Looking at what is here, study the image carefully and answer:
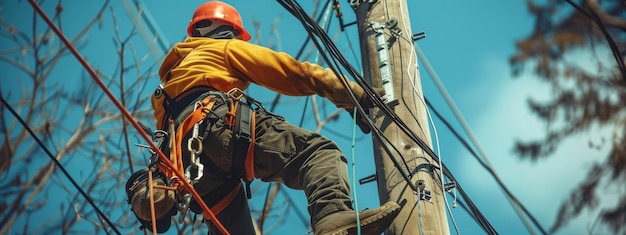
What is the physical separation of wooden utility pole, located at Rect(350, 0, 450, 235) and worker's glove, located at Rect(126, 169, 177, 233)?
0.93 m

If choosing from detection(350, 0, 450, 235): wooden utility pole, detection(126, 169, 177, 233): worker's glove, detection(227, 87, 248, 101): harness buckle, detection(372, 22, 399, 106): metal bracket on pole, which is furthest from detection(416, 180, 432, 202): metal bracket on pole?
detection(126, 169, 177, 233): worker's glove

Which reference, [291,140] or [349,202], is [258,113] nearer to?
[291,140]

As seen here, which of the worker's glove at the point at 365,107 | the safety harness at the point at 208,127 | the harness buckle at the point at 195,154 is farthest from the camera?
the worker's glove at the point at 365,107

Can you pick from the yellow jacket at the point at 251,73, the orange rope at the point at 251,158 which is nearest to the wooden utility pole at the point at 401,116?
the yellow jacket at the point at 251,73

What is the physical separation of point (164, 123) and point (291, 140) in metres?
0.74

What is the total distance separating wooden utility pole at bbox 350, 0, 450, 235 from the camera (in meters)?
3.46

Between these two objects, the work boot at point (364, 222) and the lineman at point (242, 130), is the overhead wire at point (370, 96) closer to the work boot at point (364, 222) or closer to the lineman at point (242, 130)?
the lineman at point (242, 130)

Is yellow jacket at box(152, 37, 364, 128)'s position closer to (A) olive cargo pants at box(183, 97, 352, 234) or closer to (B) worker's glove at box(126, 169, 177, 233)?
(A) olive cargo pants at box(183, 97, 352, 234)

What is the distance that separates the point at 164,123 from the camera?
3914mm

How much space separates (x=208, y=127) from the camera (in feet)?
11.6

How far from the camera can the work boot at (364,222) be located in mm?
3021

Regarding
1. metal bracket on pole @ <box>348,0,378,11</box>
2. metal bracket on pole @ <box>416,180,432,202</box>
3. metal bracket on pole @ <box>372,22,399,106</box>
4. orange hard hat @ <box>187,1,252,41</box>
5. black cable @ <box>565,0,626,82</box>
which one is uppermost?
orange hard hat @ <box>187,1,252,41</box>

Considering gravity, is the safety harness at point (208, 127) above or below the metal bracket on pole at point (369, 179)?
above

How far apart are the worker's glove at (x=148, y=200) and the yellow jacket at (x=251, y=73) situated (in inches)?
17.5
